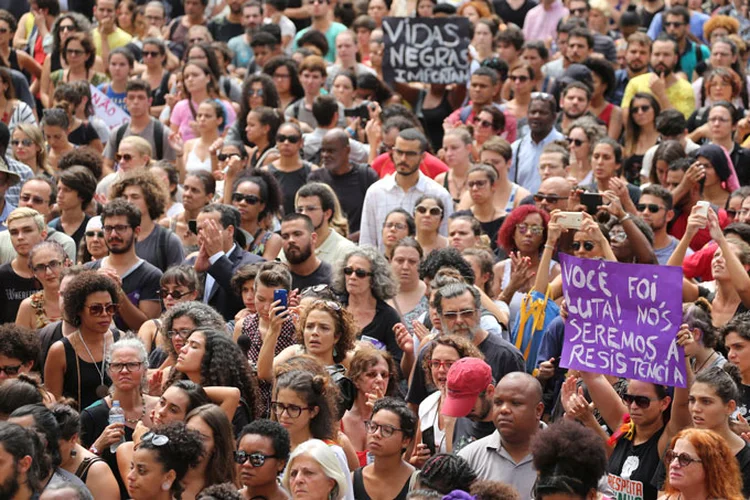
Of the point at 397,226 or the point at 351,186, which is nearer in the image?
the point at 397,226

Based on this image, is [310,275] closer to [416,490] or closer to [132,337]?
[132,337]

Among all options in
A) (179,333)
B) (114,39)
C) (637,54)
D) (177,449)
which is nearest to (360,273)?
(179,333)

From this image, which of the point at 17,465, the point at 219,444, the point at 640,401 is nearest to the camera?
the point at 17,465

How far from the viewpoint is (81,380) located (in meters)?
9.76

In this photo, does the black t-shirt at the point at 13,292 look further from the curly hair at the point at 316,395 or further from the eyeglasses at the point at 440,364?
the eyeglasses at the point at 440,364

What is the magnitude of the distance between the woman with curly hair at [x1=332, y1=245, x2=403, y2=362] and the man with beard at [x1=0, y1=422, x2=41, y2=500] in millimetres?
3273

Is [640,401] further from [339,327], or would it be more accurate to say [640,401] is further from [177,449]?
[177,449]

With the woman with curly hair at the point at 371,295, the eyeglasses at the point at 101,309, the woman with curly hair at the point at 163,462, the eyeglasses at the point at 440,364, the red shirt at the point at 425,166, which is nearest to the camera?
the woman with curly hair at the point at 163,462

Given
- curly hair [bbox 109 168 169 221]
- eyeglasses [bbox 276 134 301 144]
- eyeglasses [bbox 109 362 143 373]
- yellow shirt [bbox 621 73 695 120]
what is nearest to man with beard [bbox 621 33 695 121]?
yellow shirt [bbox 621 73 695 120]

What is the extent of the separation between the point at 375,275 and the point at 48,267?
224 centimetres

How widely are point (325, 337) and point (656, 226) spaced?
11.8ft

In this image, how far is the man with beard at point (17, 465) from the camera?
7.47 meters

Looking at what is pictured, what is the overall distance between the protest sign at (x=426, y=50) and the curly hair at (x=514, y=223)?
475 centimetres

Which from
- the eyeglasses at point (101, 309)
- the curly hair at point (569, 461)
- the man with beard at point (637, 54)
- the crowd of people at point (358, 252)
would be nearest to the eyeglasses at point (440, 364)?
the crowd of people at point (358, 252)
